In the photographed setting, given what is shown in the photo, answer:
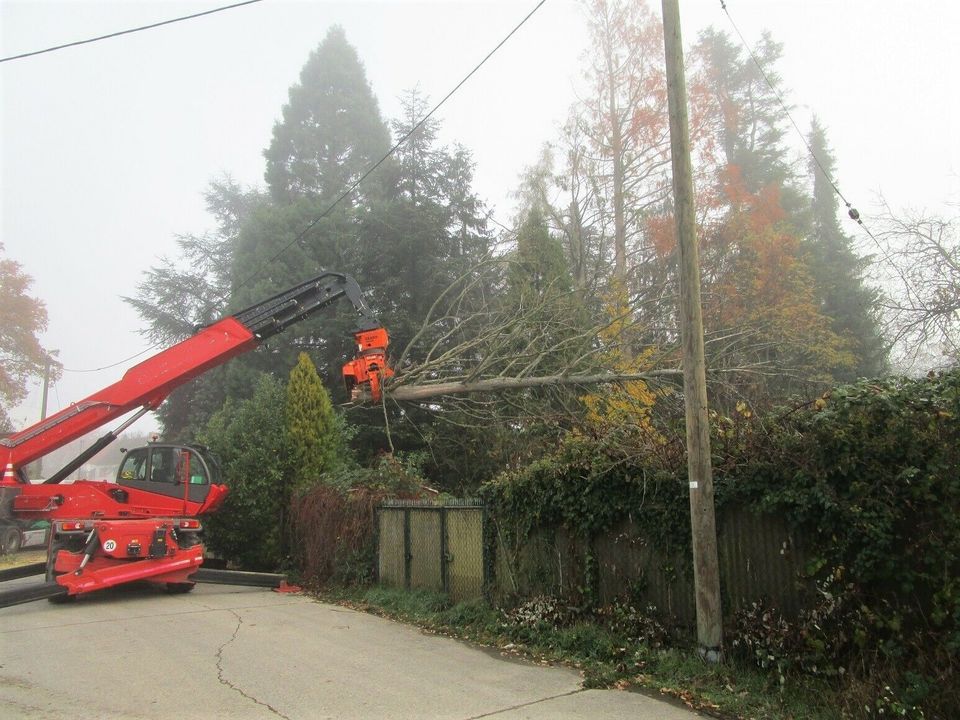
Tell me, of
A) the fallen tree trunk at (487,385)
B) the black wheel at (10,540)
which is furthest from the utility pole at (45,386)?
the fallen tree trunk at (487,385)

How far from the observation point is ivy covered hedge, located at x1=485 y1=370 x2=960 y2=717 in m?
5.75

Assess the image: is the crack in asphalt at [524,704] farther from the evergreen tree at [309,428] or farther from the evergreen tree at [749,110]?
the evergreen tree at [749,110]

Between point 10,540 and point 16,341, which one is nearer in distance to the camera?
point 10,540

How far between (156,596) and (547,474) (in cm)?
852

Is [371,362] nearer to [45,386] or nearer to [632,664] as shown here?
[632,664]

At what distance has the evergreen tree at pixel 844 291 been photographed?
25.1 metres

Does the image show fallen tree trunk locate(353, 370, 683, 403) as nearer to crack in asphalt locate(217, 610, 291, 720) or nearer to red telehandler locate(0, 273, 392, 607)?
red telehandler locate(0, 273, 392, 607)

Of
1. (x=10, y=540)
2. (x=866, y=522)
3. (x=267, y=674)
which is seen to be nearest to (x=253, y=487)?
(x=267, y=674)

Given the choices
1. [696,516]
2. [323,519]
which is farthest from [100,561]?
[696,516]

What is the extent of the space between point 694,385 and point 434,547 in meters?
6.24

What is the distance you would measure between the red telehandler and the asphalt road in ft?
4.10

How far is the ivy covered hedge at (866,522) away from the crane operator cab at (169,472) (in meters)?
9.67

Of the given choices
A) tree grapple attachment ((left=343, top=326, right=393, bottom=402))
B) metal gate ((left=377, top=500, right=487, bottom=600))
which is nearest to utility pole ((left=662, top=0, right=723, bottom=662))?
metal gate ((left=377, top=500, right=487, bottom=600))

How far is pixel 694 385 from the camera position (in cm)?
750
